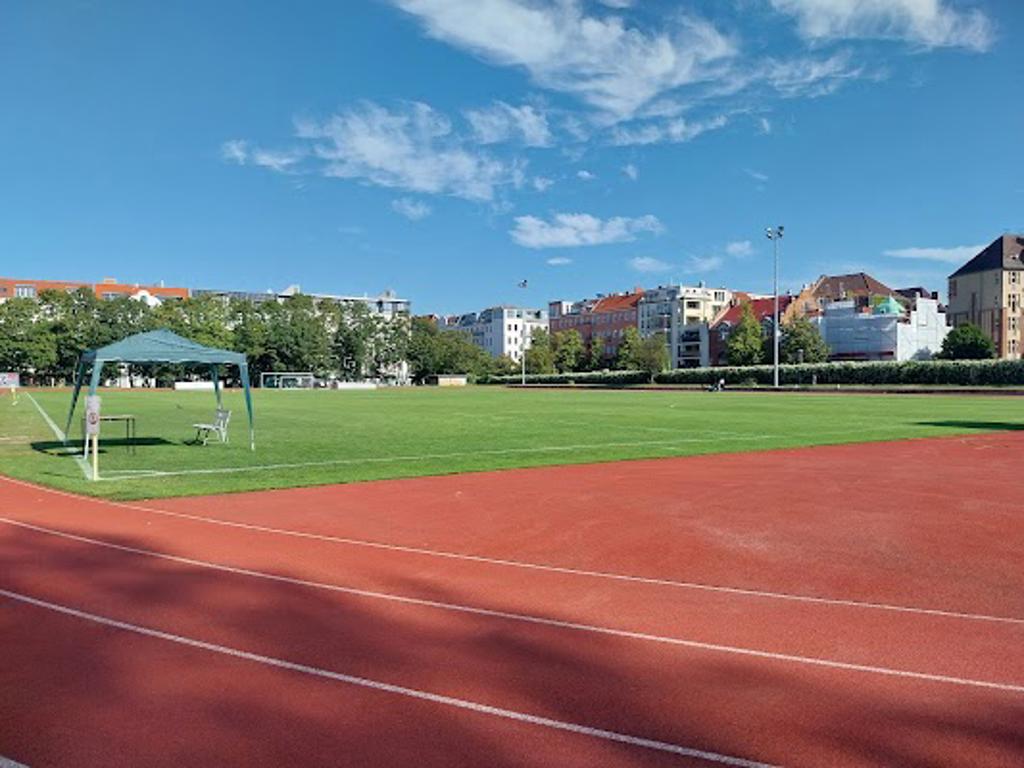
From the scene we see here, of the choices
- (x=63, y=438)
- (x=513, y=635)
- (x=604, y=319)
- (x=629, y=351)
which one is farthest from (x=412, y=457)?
(x=604, y=319)

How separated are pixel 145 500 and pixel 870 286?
138 m

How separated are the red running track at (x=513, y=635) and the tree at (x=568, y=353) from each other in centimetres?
13236

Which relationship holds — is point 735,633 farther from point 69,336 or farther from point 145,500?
point 69,336

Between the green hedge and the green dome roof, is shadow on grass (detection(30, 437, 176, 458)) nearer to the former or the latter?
the green hedge

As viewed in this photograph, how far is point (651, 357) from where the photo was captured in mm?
107750

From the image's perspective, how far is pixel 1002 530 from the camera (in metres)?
10.5

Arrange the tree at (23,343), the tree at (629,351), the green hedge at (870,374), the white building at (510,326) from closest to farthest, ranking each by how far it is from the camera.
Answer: the green hedge at (870,374)
the tree at (23,343)
the tree at (629,351)
the white building at (510,326)

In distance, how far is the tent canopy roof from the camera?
60.8 ft

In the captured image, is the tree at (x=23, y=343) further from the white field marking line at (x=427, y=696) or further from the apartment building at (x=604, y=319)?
the white field marking line at (x=427, y=696)

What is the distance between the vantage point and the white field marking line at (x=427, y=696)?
4387 millimetres

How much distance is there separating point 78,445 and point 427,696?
2158 cm

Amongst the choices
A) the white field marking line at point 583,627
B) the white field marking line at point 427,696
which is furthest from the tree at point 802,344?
the white field marking line at point 427,696

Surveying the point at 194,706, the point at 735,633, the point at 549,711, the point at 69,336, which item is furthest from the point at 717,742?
the point at 69,336

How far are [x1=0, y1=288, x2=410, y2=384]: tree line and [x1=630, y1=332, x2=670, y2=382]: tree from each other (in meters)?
44.6
